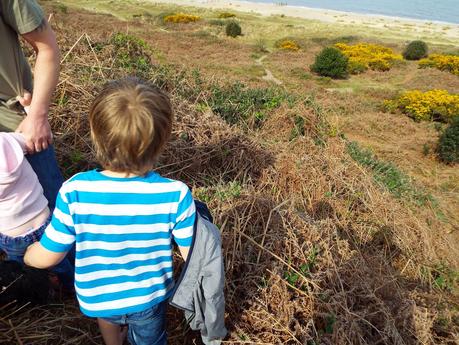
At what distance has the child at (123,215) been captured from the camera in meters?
1.27

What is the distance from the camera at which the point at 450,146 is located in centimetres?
870

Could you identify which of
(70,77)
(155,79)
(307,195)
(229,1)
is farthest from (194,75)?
(229,1)

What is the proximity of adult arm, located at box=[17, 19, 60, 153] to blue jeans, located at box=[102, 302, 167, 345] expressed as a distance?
93 cm

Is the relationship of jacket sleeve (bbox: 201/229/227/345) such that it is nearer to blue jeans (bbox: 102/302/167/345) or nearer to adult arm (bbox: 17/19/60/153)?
blue jeans (bbox: 102/302/167/345)

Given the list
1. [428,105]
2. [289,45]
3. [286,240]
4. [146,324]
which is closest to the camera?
[146,324]

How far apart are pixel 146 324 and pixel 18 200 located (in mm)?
811

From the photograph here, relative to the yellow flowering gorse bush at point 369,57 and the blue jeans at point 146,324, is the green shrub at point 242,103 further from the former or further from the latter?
the yellow flowering gorse bush at point 369,57

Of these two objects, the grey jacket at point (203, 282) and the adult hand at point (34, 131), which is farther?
the adult hand at point (34, 131)

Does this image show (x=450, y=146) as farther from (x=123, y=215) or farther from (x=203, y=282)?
(x=123, y=215)

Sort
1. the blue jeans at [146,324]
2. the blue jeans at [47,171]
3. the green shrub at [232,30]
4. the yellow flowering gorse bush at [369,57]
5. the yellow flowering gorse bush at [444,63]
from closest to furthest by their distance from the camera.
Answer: the blue jeans at [146,324] < the blue jeans at [47,171] < the yellow flowering gorse bush at [369,57] < the yellow flowering gorse bush at [444,63] < the green shrub at [232,30]

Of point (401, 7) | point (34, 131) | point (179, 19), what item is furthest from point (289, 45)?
point (401, 7)

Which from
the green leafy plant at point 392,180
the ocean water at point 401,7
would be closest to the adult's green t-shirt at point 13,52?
the green leafy plant at point 392,180

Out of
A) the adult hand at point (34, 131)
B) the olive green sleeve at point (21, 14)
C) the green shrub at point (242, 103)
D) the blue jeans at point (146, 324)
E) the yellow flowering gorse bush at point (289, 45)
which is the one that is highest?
the olive green sleeve at point (21, 14)

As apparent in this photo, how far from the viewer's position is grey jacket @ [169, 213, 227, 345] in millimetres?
1522
